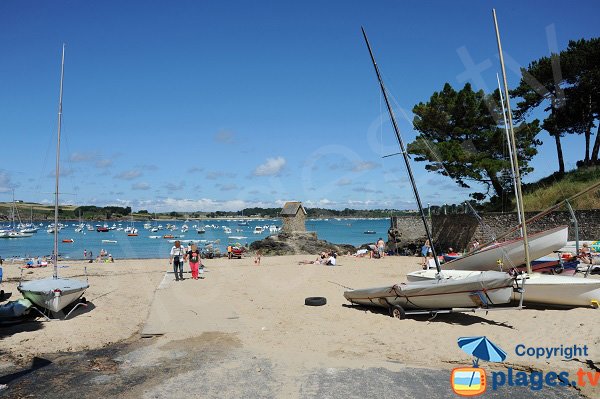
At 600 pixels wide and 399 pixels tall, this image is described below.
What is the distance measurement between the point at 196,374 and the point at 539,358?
6322 millimetres

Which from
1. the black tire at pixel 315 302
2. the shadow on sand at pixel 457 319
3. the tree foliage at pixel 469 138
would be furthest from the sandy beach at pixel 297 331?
the tree foliage at pixel 469 138

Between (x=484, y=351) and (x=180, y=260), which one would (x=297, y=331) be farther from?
(x=180, y=260)

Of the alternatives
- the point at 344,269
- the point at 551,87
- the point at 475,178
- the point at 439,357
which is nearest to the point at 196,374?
the point at 439,357

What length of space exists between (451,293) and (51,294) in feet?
34.3

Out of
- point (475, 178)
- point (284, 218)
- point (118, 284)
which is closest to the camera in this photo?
point (118, 284)

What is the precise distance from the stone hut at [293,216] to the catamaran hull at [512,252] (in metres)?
30.1

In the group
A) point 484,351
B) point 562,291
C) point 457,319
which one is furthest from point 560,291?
point 484,351

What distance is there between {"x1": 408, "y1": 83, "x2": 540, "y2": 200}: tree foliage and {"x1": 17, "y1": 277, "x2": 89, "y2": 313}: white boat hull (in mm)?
24054

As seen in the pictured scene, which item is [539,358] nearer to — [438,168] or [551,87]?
[438,168]

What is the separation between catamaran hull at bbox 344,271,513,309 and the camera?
420 inches

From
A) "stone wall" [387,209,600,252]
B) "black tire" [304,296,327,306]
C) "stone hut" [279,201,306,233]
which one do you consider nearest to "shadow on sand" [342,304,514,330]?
"black tire" [304,296,327,306]

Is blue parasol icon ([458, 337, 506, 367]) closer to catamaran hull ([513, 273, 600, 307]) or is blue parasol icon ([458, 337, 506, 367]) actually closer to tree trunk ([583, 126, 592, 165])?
catamaran hull ([513, 273, 600, 307])

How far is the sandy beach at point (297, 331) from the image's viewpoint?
842cm

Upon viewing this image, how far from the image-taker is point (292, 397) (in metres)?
6.66
